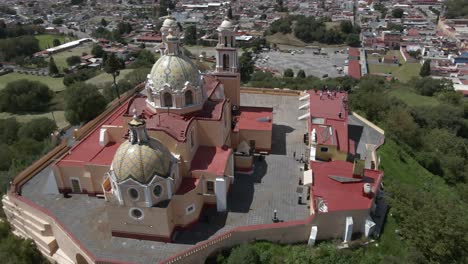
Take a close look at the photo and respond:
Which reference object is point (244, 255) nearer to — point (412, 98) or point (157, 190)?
point (157, 190)

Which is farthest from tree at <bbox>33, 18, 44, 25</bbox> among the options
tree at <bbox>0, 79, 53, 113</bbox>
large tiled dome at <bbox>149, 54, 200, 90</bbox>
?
large tiled dome at <bbox>149, 54, 200, 90</bbox>

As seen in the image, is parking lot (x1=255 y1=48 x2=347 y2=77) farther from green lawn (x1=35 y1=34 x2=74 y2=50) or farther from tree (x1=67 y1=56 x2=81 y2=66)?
green lawn (x1=35 y1=34 x2=74 y2=50)

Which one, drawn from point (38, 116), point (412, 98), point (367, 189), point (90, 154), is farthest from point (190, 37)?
point (367, 189)

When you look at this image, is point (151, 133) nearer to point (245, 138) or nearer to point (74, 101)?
point (245, 138)

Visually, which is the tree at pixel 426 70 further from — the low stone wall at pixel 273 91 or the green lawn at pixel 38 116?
the green lawn at pixel 38 116

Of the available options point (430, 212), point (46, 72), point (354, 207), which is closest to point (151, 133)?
point (354, 207)

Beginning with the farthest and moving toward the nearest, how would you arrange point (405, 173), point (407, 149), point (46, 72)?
point (46, 72)
point (407, 149)
point (405, 173)

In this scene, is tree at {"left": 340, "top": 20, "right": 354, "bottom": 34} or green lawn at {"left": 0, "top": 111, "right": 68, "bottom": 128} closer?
green lawn at {"left": 0, "top": 111, "right": 68, "bottom": 128}
